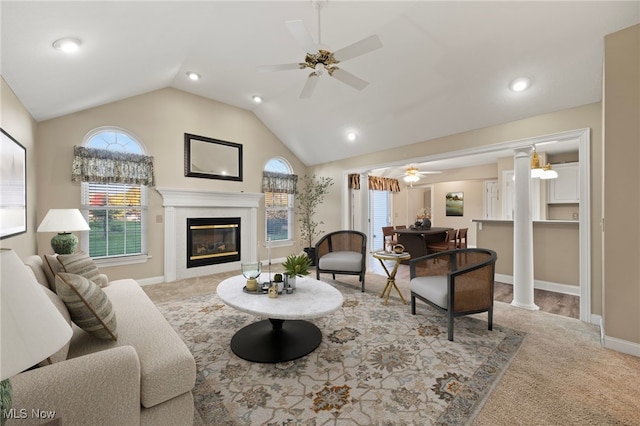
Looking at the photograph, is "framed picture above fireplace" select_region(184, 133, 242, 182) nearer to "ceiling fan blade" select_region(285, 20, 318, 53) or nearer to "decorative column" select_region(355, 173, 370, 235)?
"decorative column" select_region(355, 173, 370, 235)

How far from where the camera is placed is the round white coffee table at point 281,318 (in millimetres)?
2217

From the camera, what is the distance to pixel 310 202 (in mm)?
6539

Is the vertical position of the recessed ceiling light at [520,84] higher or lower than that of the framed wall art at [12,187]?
higher

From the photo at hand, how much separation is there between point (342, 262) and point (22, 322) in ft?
12.2

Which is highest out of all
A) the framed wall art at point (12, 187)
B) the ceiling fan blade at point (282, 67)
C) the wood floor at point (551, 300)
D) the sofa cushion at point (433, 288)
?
the ceiling fan blade at point (282, 67)

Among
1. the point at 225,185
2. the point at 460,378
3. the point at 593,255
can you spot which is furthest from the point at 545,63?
the point at 225,185

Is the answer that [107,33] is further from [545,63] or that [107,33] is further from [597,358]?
[597,358]

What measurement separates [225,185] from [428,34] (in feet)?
13.8

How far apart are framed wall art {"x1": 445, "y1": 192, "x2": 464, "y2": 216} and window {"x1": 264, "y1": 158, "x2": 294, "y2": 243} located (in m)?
5.39

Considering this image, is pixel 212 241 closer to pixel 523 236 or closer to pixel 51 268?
pixel 51 268

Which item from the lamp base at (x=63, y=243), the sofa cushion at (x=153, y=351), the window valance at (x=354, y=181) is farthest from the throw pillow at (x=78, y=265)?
the window valance at (x=354, y=181)

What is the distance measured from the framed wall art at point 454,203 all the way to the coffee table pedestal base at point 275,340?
755 centimetres

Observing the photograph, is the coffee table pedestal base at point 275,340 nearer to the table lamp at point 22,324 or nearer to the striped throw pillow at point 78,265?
the striped throw pillow at point 78,265

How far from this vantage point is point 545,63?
297 centimetres
